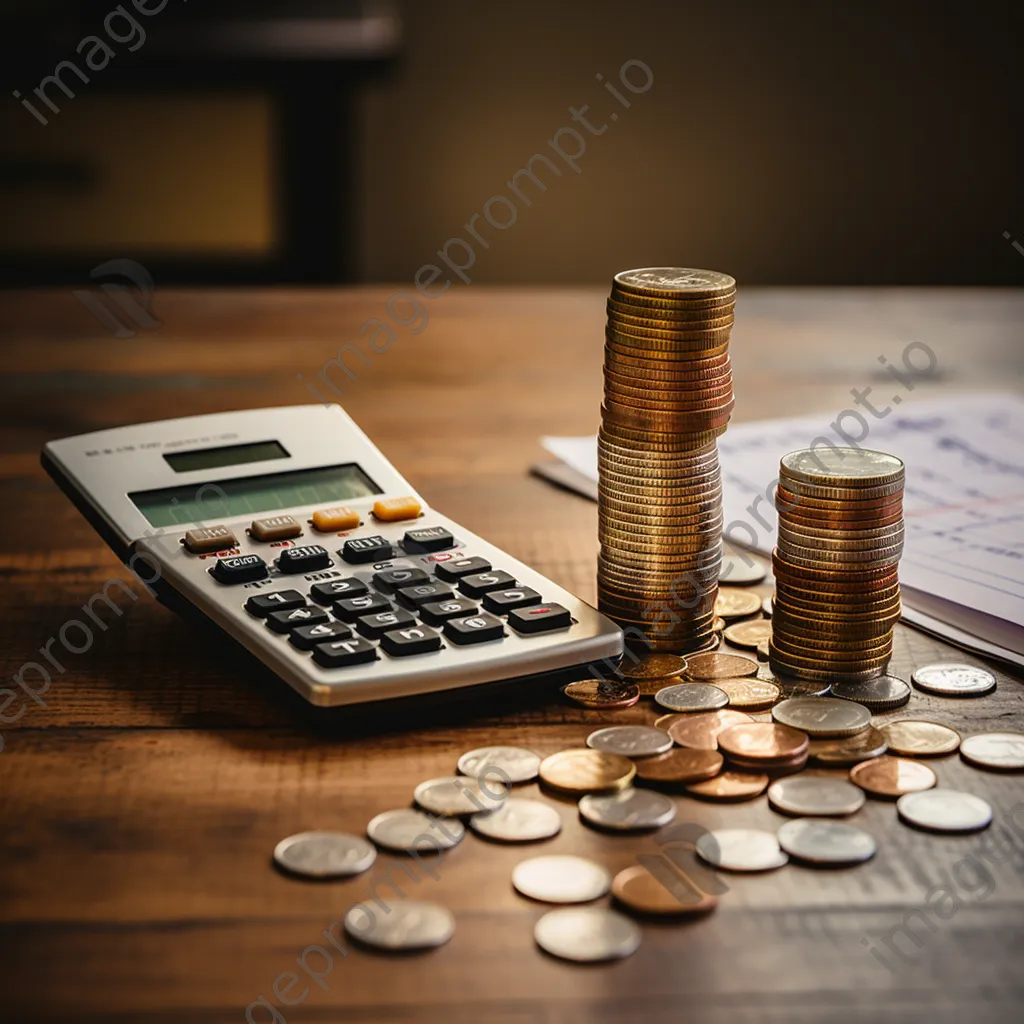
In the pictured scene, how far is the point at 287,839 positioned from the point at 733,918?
14 cm

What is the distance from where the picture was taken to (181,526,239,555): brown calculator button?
0.65 metres

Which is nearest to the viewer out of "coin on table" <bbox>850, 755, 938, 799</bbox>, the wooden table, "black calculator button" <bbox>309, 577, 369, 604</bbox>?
the wooden table

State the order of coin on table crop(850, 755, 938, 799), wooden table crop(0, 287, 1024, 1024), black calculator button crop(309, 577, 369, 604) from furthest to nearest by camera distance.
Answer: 1. black calculator button crop(309, 577, 369, 604)
2. coin on table crop(850, 755, 938, 799)
3. wooden table crop(0, 287, 1024, 1024)

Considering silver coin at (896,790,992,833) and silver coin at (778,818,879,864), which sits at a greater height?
silver coin at (896,790,992,833)

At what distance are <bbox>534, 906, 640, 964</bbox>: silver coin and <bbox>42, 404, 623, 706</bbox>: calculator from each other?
14 centimetres

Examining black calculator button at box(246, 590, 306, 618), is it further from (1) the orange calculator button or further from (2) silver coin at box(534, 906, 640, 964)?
(2) silver coin at box(534, 906, 640, 964)

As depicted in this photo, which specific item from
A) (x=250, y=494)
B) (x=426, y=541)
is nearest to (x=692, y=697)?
(x=426, y=541)

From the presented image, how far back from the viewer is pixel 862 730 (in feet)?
1.79

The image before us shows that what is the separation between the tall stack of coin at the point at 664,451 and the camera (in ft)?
1.93

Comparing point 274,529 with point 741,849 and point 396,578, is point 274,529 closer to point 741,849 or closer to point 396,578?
point 396,578

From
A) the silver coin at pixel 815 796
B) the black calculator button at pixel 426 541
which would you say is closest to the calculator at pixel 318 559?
the black calculator button at pixel 426 541

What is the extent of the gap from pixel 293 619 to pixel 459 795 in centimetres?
12

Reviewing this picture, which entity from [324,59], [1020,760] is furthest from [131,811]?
[324,59]

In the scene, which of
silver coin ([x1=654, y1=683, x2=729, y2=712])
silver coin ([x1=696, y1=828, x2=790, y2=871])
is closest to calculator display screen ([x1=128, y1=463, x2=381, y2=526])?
silver coin ([x1=654, y1=683, x2=729, y2=712])
